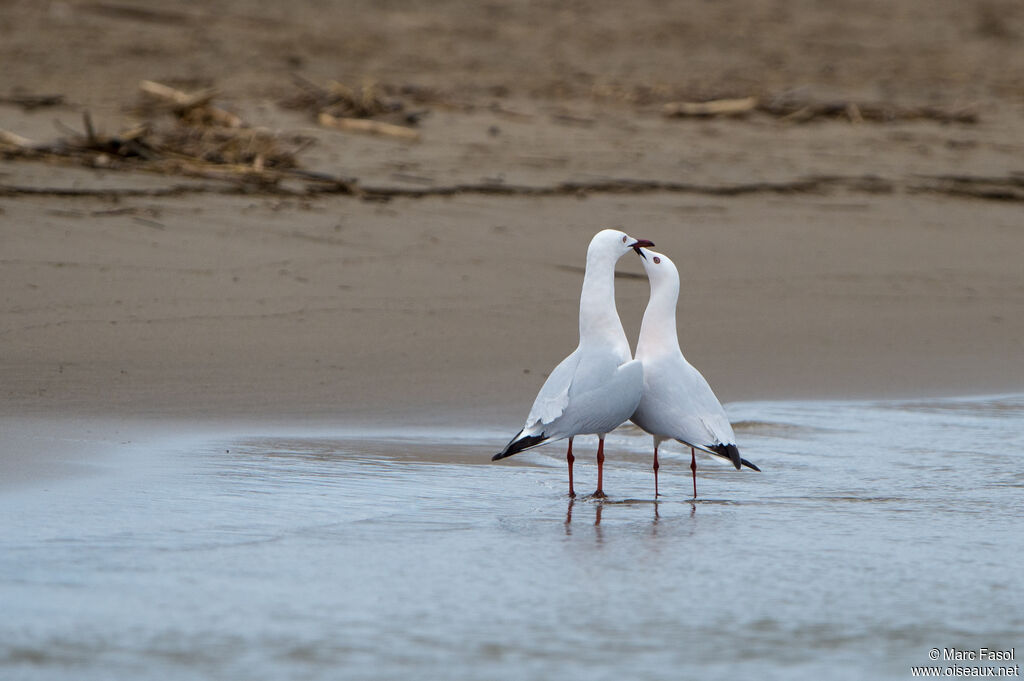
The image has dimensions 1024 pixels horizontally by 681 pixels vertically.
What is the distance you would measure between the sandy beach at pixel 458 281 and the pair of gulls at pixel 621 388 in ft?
0.79

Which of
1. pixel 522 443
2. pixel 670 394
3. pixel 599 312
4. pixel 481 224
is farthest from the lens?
pixel 481 224

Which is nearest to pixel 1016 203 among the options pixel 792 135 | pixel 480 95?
pixel 792 135

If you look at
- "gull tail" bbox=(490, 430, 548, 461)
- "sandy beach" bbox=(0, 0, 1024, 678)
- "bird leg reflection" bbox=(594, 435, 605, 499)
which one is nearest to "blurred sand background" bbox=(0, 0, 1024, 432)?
"sandy beach" bbox=(0, 0, 1024, 678)

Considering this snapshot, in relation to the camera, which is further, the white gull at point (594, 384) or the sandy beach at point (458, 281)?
the white gull at point (594, 384)

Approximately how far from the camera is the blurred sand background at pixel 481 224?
6668 mm

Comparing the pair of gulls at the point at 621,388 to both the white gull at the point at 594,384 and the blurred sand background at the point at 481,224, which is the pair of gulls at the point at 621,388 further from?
the blurred sand background at the point at 481,224

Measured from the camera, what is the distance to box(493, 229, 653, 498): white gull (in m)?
4.83

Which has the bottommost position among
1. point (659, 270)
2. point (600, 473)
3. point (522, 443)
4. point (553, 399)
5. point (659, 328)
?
point (600, 473)

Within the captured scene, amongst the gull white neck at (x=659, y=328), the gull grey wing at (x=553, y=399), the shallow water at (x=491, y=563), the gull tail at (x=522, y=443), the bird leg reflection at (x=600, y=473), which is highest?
the gull white neck at (x=659, y=328)

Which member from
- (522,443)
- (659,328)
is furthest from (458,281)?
(522,443)

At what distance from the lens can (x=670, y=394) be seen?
5020 millimetres

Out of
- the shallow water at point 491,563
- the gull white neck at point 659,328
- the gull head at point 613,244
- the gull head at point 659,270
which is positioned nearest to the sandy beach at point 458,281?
the shallow water at point 491,563

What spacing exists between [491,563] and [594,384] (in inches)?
35.4

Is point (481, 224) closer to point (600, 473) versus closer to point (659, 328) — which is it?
point (659, 328)
